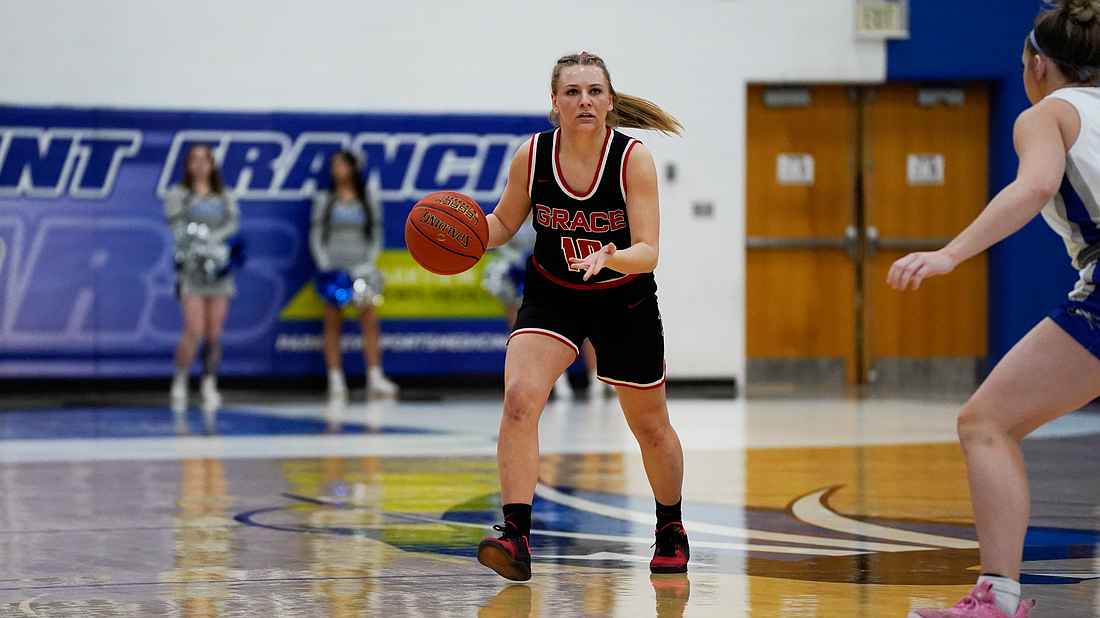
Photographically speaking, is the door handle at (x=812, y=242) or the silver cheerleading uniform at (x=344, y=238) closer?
the silver cheerleading uniform at (x=344, y=238)

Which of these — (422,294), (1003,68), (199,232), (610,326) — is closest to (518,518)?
(610,326)

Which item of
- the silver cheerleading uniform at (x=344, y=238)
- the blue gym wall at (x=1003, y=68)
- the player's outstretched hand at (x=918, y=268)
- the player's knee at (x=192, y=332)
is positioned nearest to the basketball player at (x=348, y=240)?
the silver cheerleading uniform at (x=344, y=238)

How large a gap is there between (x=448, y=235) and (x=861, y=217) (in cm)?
870

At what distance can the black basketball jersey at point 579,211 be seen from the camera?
3.70 meters

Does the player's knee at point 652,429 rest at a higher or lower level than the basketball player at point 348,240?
lower

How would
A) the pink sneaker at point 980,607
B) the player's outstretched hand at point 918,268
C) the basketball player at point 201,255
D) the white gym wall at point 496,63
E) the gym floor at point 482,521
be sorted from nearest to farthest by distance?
the player's outstretched hand at point 918,268 → the pink sneaker at point 980,607 → the gym floor at point 482,521 → the basketball player at point 201,255 → the white gym wall at point 496,63

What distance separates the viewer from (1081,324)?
9.27 feet

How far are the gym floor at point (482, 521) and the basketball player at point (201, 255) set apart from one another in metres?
1.62

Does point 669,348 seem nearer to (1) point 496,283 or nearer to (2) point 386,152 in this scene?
(1) point 496,283

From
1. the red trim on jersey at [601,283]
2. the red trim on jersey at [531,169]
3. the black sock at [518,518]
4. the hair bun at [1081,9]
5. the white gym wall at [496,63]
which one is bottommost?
the black sock at [518,518]

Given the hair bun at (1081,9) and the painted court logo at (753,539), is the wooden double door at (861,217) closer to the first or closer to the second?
the painted court logo at (753,539)

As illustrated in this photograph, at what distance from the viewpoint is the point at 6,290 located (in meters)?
10.6

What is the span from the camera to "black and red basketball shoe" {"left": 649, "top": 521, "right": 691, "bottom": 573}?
3672 millimetres

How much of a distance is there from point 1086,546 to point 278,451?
419 cm
